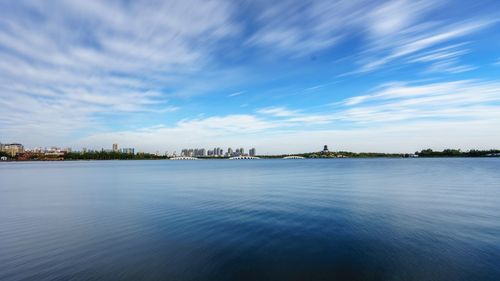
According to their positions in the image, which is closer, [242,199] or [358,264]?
[358,264]

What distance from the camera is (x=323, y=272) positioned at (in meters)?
10.9

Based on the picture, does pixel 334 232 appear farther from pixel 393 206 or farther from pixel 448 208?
pixel 448 208

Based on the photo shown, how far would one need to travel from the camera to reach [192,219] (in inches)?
814

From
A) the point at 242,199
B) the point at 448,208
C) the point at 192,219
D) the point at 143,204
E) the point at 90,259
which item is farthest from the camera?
the point at 242,199

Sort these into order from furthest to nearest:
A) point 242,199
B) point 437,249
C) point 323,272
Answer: point 242,199, point 437,249, point 323,272

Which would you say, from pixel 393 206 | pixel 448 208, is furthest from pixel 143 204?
pixel 448 208

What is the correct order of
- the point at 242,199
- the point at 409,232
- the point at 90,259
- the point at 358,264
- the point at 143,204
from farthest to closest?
the point at 242,199
the point at 143,204
the point at 409,232
the point at 90,259
the point at 358,264

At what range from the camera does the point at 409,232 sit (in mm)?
16609

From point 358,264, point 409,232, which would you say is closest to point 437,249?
point 409,232

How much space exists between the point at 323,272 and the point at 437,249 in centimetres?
680

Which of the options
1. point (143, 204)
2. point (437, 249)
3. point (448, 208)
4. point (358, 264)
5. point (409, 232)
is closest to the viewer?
point (358, 264)

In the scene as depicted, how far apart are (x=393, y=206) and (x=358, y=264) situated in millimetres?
15640

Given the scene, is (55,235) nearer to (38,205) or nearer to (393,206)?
(38,205)

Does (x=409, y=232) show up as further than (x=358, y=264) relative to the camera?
Yes
